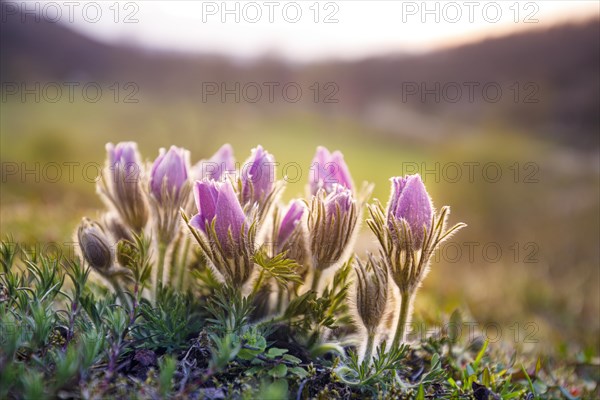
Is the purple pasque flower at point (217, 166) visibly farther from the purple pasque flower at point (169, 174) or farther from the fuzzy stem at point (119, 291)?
the fuzzy stem at point (119, 291)

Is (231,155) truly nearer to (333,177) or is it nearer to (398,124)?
(333,177)

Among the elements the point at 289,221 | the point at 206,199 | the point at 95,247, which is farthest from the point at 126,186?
the point at 289,221

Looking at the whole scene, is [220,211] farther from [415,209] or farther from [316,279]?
[415,209]

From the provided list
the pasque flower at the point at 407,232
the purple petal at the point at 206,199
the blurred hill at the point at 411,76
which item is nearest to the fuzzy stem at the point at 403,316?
the pasque flower at the point at 407,232

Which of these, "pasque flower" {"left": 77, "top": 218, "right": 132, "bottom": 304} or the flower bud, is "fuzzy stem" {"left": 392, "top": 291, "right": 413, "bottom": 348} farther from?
the flower bud

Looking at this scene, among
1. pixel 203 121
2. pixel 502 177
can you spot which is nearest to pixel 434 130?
pixel 203 121

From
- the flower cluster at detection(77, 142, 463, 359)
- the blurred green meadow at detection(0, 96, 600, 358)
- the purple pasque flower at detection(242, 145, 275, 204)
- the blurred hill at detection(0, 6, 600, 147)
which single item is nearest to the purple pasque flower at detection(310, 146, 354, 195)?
the flower cluster at detection(77, 142, 463, 359)
